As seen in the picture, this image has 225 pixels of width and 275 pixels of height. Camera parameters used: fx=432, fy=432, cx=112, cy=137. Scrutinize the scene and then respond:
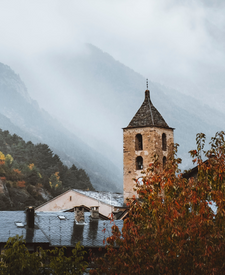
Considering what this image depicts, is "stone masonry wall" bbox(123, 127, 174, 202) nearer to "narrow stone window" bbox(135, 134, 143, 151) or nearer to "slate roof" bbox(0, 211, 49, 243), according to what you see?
"narrow stone window" bbox(135, 134, 143, 151)

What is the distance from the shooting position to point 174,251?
11188 mm

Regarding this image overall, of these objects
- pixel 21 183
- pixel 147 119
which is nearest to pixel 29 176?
pixel 21 183

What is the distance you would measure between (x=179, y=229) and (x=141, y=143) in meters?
29.1

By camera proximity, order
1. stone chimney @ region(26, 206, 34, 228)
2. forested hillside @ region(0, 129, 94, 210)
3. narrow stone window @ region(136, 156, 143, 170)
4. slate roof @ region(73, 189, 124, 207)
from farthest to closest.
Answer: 1. forested hillside @ region(0, 129, 94, 210)
2. slate roof @ region(73, 189, 124, 207)
3. narrow stone window @ region(136, 156, 143, 170)
4. stone chimney @ region(26, 206, 34, 228)

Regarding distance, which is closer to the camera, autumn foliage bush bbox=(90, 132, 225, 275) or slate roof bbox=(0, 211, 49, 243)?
autumn foliage bush bbox=(90, 132, 225, 275)

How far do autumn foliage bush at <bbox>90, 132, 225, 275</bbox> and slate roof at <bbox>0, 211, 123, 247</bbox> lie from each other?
396 inches

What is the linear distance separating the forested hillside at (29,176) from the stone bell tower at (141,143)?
36.3m

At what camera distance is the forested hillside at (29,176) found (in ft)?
262

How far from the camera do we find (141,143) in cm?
4000

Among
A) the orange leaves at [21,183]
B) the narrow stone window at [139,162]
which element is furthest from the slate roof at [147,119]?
the orange leaves at [21,183]

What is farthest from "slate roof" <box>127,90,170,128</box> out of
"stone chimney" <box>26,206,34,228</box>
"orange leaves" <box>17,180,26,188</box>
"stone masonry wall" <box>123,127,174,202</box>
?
"orange leaves" <box>17,180,26,188</box>

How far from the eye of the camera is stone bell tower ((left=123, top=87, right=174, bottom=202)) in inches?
1532

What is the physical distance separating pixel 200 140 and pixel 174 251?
3269 mm

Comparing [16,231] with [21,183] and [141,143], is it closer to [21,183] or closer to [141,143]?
[141,143]
